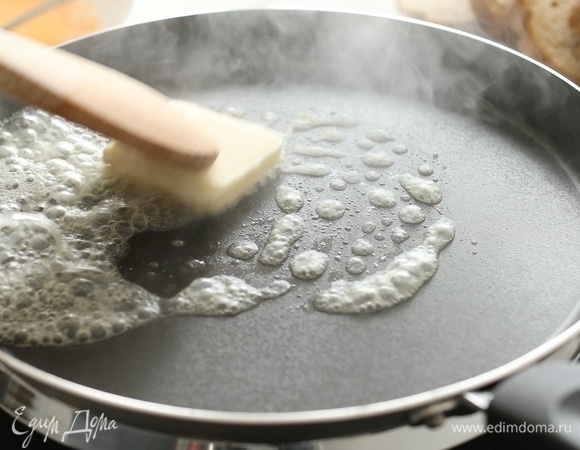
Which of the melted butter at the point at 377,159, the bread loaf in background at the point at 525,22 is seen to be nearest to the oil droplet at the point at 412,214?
the melted butter at the point at 377,159

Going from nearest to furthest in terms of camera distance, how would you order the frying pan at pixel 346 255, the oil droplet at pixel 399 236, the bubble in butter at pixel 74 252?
the frying pan at pixel 346 255 → the bubble in butter at pixel 74 252 → the oil droplet at pixel 399 236

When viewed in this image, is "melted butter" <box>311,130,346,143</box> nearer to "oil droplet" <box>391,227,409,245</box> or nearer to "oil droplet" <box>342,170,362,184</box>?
"oil droplet" <box>342,170,362,184</box>

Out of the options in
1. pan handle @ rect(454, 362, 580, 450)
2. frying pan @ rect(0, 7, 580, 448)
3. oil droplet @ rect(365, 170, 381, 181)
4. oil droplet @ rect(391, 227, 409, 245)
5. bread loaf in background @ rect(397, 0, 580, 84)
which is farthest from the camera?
bread loaf in background @ rect(397, 0, 580, 84)

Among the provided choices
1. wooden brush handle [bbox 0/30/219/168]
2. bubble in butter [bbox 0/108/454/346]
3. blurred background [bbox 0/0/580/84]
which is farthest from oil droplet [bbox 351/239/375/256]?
blurred background [bbox 0/0/580/84]

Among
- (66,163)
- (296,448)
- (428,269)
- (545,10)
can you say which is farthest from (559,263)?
(66,163)

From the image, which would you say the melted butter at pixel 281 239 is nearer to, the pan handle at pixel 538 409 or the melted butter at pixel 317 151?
the melted butter at pixel 317 151
